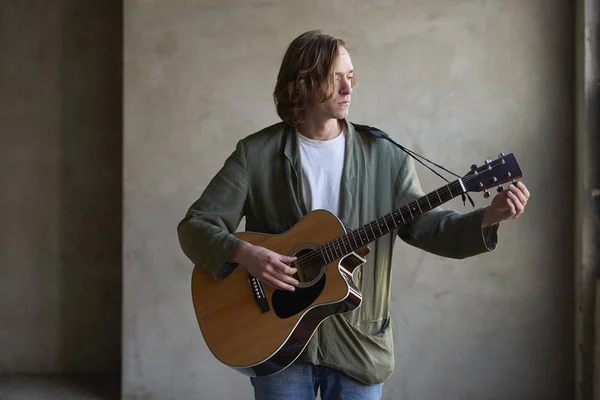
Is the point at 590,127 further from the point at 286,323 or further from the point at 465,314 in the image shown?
the point at 286,323

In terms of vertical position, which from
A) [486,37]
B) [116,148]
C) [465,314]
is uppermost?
[486,37]

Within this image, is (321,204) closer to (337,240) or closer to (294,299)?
(337,240)

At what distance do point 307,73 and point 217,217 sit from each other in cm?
47

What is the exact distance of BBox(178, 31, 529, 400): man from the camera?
178 cm

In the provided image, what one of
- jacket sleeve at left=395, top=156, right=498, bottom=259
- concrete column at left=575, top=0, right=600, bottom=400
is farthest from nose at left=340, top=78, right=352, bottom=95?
concrete column at left=575, top=0, right=600, bottom=400

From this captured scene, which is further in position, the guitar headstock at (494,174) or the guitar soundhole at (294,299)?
the guitar soundhole at (294,299)

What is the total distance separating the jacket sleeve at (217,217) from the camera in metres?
1.84

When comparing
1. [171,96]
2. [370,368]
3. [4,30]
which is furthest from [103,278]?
[370,368]

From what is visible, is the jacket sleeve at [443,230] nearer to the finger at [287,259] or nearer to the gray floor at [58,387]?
the finger at [287,259]

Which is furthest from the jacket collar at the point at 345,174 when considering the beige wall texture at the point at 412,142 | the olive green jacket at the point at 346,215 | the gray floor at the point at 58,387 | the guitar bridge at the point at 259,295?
the gray floor at the point at 58,387

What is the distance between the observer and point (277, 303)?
6.02ft

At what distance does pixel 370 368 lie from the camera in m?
1.77

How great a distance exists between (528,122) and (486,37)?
18.6 inches

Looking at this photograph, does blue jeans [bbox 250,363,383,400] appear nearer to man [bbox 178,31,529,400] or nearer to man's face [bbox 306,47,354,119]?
man [bbox 178,31,529,400]
